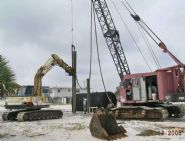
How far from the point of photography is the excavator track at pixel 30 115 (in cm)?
2331

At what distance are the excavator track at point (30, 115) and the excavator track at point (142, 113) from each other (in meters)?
4.98

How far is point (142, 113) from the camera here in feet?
70.3

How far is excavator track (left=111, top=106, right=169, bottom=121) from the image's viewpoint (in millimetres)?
20658

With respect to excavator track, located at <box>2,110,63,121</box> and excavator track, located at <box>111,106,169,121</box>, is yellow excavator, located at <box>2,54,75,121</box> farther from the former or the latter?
excavator track, located at <box>111,106,169,121</box>

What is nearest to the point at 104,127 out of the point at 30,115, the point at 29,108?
the point at 30,115

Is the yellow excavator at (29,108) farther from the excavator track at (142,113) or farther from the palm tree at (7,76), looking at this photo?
the excavator track at (142,113)

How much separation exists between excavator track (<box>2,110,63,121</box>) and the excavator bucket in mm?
10352

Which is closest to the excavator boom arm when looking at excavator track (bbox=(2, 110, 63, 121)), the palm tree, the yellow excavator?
the yellow excavator

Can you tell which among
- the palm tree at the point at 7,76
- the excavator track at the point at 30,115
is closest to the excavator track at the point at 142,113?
the excavator track at the point at 30,115

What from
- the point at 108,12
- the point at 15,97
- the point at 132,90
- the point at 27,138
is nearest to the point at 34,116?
the point at 15,97

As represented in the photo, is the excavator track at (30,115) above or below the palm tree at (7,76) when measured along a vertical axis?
below

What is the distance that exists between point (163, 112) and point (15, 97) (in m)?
10.6

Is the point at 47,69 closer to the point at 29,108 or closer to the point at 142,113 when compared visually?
the point at 29,108

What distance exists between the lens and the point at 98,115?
13781 mm
